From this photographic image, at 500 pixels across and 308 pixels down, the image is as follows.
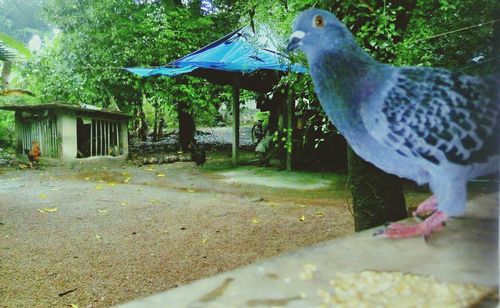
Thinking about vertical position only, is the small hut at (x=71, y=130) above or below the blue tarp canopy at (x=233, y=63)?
below

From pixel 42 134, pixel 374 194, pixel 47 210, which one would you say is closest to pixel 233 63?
pixel 47 210

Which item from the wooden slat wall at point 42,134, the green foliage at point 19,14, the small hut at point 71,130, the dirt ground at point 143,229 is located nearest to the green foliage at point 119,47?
the small hut at point 71,130

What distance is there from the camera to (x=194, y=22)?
1145 centimetres

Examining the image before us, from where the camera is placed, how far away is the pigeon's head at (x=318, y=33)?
1.52m

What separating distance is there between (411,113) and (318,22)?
0.48 metres

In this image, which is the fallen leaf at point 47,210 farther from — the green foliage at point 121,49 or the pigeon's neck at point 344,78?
the pigeon's neck at point 344,78

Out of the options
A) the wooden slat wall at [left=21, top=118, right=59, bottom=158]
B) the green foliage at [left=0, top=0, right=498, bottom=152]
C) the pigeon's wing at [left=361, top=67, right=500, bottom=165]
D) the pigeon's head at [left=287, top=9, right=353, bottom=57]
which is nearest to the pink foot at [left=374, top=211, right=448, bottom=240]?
the pigeon's wing at [left=361, top=67, right=500, bottom=165]

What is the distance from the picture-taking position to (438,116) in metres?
1.38

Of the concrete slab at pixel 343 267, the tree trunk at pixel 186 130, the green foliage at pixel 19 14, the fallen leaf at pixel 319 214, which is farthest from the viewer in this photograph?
the green foliage at pixel 19 14

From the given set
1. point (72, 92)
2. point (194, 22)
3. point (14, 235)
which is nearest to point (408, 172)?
point (14, 235)

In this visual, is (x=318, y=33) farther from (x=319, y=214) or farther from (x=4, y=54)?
(x=4, y=54)

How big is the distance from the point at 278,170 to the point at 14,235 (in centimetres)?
540

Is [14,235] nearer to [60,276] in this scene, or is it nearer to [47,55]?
[60,276]

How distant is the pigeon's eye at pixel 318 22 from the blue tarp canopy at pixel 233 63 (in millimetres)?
5059
